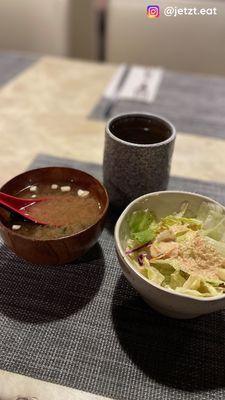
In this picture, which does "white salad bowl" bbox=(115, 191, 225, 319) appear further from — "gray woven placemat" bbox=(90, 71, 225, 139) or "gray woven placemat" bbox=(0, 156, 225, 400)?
"gray woven placemat" bbox=(90, 71, 225, 139)

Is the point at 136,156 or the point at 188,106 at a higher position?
the point at 136,156

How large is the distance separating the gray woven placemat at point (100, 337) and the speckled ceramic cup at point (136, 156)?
164mm

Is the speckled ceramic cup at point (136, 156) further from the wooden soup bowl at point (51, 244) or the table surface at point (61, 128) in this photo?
the table surface at point (61, 128)

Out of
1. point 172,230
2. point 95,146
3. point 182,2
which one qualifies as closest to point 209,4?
point 182,2

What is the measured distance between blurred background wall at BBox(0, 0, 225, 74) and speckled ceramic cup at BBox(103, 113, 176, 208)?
1046 mm

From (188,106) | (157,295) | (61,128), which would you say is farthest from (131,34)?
(157,295)

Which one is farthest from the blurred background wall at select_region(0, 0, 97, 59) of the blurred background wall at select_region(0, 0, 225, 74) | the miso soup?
the miso soup

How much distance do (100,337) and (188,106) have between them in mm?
907

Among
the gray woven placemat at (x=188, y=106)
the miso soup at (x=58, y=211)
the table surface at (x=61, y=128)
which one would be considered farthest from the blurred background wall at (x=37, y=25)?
the miso soup at (x=58, y=211)

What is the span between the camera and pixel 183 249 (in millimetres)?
609

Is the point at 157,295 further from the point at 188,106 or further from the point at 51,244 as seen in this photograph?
the point at 188,106

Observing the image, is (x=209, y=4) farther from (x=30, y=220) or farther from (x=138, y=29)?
(x=30, y=220)

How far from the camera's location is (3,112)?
1193 millimetres

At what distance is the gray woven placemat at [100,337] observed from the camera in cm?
52
